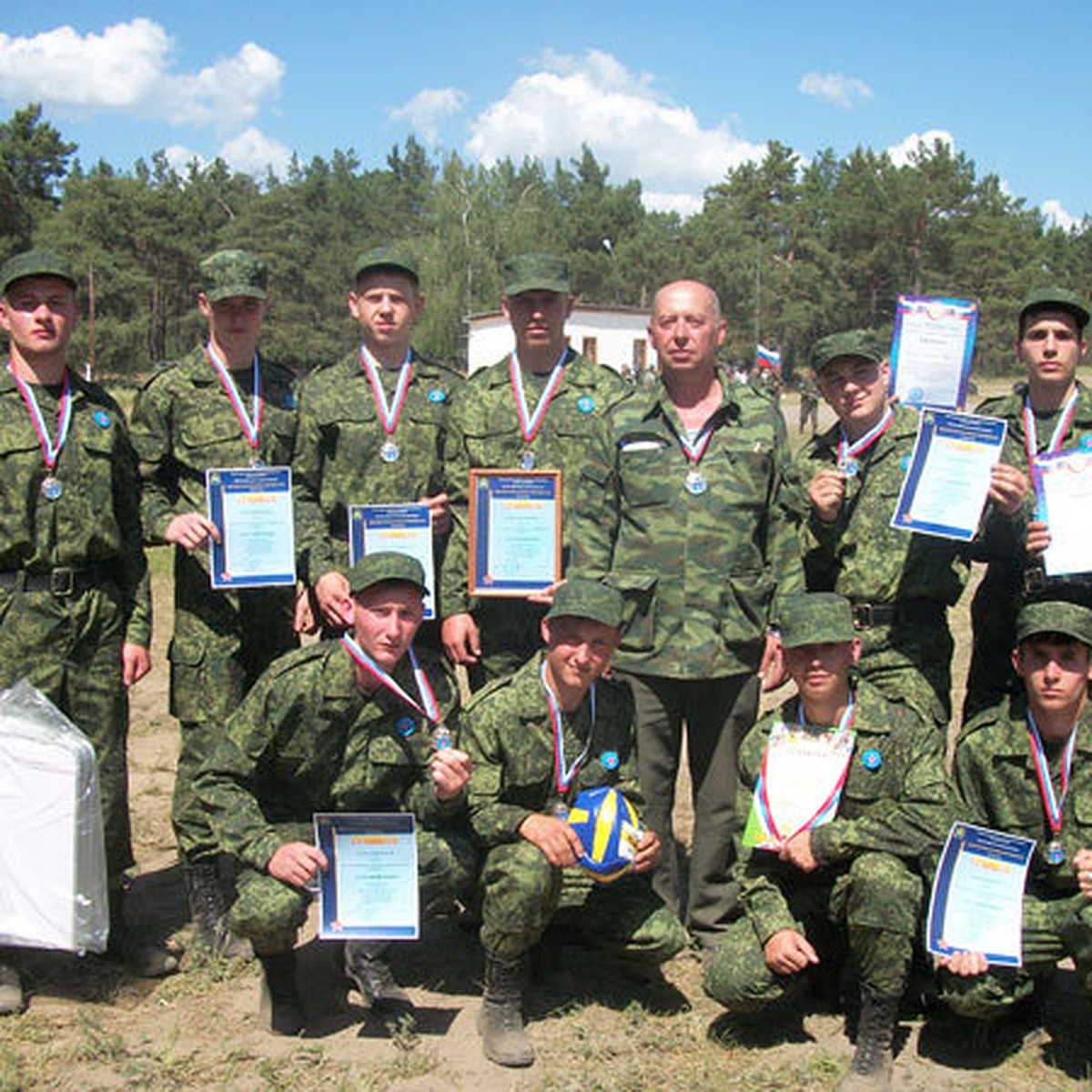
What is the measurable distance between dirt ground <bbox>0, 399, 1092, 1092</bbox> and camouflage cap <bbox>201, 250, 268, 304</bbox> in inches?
118

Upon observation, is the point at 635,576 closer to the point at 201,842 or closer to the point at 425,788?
the point at 425,788

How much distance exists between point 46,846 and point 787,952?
2888 millimetres

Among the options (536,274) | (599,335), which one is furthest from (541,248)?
(536,274)

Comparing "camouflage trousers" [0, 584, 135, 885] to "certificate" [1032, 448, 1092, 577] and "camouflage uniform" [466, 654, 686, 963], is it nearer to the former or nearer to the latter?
"camouflage uniform" [466, 654, 686, 963]

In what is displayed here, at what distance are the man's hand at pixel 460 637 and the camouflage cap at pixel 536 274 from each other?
1.56 meters

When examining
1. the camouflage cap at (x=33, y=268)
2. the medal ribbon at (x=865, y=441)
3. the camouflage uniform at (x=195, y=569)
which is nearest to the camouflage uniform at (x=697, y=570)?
the medal ribbon at (x=865, y=441)

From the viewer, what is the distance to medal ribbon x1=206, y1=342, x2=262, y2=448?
5.50 metres

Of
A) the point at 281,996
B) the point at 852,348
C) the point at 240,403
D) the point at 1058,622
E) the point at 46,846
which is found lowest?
the point at 281,996

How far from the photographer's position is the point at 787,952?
435 centimetres

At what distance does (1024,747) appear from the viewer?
4547 mm

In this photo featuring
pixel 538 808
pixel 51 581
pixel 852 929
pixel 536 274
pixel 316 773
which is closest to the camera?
pixel 852 929

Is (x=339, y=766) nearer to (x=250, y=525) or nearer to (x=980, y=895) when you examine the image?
(x=250, y=525)

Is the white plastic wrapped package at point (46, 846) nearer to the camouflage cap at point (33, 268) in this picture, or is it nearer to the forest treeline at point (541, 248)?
the camouflage cap at point (33, 268)

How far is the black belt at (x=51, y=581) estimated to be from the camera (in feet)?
16.1
